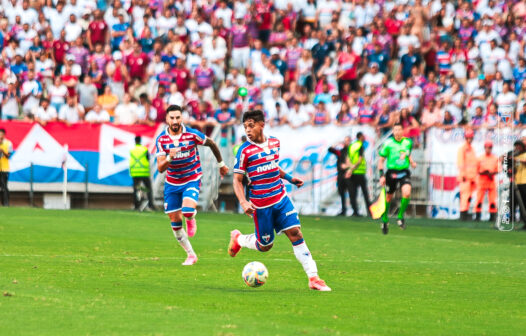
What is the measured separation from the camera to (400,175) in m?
22.8

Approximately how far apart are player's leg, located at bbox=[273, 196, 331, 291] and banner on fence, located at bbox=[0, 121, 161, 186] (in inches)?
766

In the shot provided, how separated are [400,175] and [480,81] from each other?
690cm

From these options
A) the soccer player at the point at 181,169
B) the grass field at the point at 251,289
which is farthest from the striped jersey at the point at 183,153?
the grass field at the point at 251,289

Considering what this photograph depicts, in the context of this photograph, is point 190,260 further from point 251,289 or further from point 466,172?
point 466,172

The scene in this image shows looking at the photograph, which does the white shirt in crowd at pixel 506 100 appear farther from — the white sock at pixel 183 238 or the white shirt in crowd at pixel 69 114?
the white sock at pixel 183 238

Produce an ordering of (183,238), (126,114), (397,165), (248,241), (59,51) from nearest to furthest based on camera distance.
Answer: (248,241) → (183,238) → (397,165) → (126,114) → (59,51)

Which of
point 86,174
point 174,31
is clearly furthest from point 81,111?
point 174,31

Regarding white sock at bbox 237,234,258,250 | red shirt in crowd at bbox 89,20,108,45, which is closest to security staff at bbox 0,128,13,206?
red shirt in crowd at bbox 89,20,108,45

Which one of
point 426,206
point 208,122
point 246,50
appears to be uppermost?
point 246,50

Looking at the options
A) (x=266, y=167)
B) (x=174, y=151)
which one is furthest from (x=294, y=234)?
(x=174, y=151)

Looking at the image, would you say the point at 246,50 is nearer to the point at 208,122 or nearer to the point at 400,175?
the point at 208,122

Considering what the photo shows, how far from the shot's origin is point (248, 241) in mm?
13172

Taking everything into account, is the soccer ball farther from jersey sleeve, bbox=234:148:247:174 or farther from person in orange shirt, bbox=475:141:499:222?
person in orange shirt, bbox=475:141:499:222

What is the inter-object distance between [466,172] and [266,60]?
8005mm
